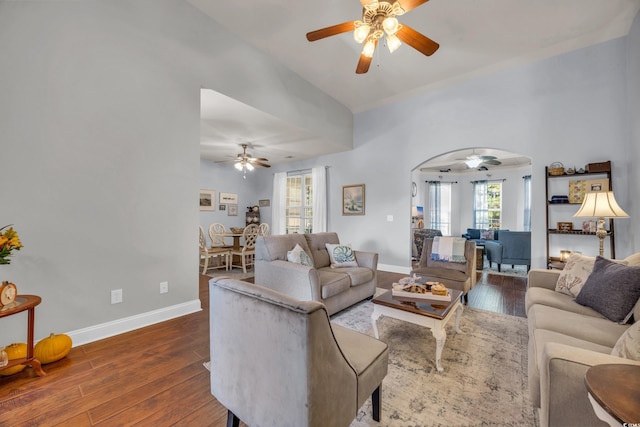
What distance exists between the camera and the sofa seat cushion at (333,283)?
2.76 m

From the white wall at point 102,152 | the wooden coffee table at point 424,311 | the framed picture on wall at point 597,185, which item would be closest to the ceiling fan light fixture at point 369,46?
the white wall at point 102,152

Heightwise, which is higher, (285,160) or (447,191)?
(285,160)

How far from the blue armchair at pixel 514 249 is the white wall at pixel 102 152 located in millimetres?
5557

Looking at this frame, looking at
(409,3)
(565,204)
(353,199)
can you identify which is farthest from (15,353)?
(565,204)

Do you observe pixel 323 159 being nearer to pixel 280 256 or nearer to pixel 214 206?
pixel 214 206

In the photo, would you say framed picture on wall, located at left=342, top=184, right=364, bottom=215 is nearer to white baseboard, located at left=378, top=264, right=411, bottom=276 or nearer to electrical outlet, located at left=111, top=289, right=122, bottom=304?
white baseboard, located at left=378, top=264, right=411, bottom=276

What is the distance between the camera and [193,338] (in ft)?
7.95

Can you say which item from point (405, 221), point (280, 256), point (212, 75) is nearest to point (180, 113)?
point (212, 75)

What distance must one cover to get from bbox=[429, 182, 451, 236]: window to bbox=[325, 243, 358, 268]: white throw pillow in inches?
256

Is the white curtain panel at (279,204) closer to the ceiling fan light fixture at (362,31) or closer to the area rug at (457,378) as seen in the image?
the area rug at (457,378)

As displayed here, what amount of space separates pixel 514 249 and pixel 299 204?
15.9ft

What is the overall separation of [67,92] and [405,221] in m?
4.97

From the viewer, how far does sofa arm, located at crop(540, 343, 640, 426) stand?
971mm

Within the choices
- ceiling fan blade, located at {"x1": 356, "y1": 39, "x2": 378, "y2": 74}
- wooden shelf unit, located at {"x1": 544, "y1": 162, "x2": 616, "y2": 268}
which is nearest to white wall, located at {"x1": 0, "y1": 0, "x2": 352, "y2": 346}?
ceiling fan blade, located at {"x1": 356, "y1": 39, "x2": 378, "y2": 74}
